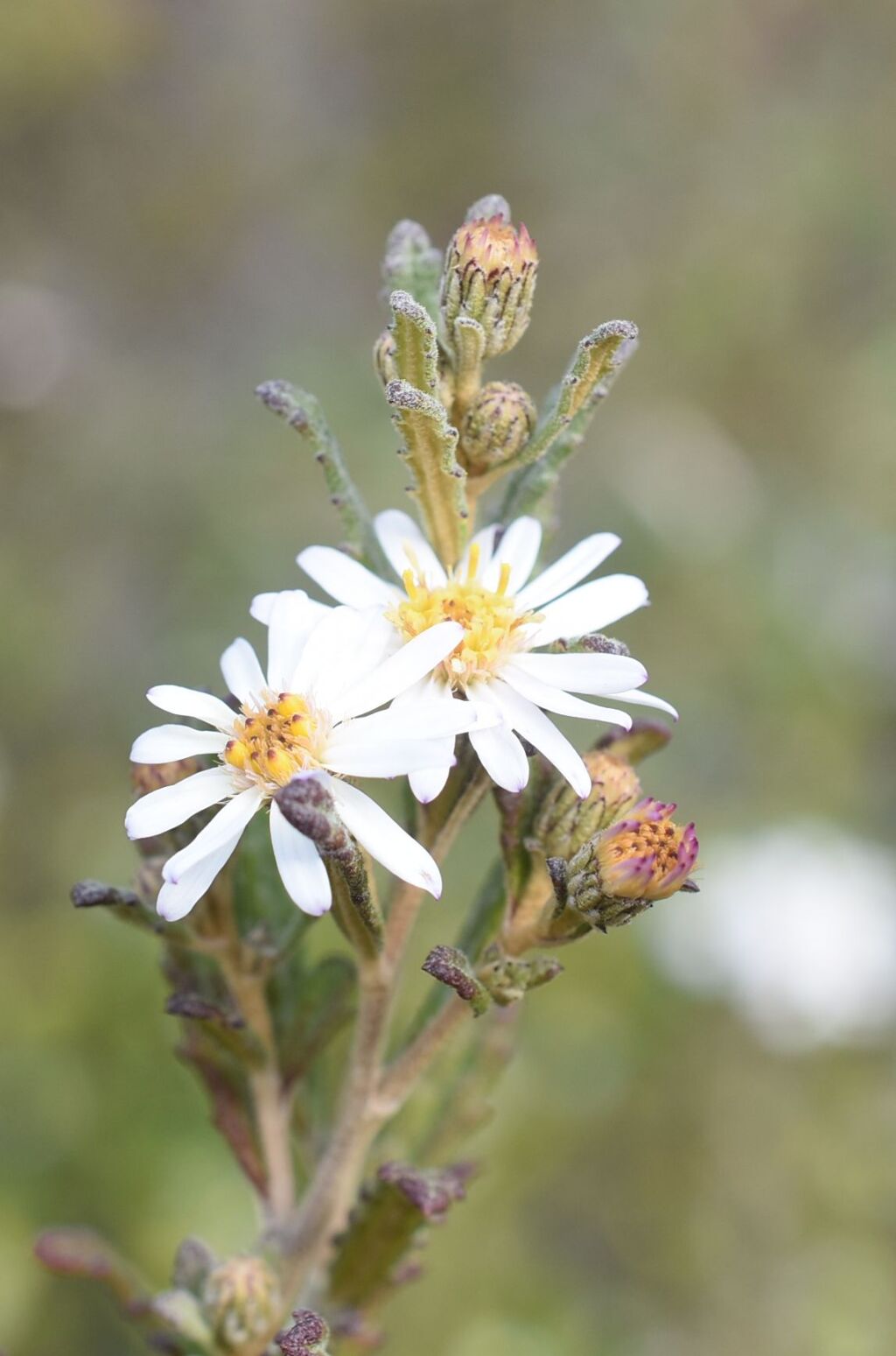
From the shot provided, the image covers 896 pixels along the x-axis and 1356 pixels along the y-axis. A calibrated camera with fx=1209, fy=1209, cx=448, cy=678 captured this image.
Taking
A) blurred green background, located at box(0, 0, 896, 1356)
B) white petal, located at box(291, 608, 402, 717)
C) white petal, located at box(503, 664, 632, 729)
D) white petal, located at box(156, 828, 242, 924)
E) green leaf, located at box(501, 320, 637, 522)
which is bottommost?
white petal, located at box(156, 828, 242, 924)

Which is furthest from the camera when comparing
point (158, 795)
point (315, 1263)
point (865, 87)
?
point (865, 87)

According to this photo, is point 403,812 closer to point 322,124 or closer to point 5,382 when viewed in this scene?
point 5,382

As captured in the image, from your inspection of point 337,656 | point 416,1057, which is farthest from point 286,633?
point 416,1057

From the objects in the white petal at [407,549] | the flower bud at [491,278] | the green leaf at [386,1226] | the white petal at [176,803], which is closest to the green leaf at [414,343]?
the flower bud at [491,278]

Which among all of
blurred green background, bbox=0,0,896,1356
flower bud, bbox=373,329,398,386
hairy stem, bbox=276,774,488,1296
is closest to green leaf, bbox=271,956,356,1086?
hairy stem, bbox=276,774,488,1296

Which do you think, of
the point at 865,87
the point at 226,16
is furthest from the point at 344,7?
the point at 865,87

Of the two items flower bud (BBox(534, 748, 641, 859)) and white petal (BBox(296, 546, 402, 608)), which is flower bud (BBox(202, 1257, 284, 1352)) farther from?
white petal (BBox(296, 546, 402, 608))

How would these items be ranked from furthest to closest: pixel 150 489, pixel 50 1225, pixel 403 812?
pixel 150 489 < pixel 50 1225 < pixel 403 812
